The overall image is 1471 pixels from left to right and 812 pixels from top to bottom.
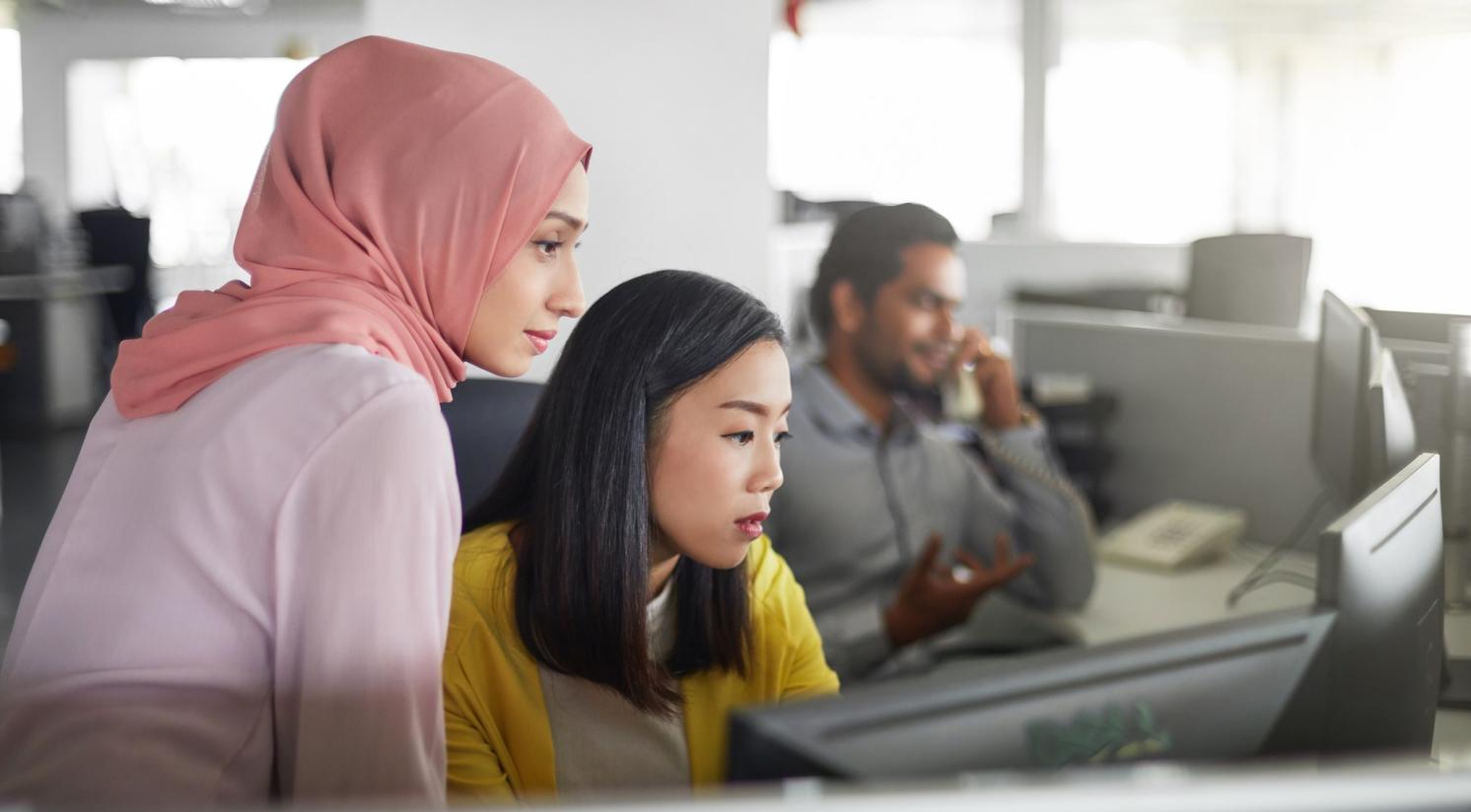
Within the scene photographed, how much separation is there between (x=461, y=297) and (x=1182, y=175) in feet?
26.2

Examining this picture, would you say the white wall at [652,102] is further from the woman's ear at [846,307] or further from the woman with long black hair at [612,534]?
the woman's ear at [846,307]

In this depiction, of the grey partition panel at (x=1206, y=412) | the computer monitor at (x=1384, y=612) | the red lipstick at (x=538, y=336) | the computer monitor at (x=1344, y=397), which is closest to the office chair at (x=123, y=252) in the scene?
the grey partition panel at (x=1206, y=412)

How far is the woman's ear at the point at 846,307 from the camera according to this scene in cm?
165

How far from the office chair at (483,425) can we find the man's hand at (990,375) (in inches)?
31.3

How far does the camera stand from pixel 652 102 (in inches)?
47.6

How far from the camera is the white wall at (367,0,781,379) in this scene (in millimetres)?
1134

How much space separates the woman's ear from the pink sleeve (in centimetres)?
101

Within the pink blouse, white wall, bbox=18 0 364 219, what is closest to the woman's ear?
the pink blouse

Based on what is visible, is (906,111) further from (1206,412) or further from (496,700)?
(496,700)

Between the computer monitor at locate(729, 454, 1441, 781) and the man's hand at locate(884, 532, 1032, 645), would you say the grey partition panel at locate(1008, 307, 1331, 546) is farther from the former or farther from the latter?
the computer monitor at locate(729, 454, 1441, 781)

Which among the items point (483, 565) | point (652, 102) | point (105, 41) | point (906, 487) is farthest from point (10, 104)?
point (483, 565)

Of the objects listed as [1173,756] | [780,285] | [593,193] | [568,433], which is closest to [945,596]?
[593,193]

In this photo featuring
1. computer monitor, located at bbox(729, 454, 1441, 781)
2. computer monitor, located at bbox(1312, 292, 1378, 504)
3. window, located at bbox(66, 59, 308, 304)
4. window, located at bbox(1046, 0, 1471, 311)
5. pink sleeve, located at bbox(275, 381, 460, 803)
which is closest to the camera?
computer monitor, located at bbox(729, 454, 1441, 781)

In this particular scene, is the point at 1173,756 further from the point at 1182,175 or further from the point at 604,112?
the point at 1182,175
